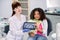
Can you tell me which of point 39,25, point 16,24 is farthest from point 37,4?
point 39,25

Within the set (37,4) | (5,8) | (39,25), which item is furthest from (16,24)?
(5,8)

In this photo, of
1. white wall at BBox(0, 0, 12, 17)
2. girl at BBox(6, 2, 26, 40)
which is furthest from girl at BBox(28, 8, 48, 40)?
white wall at BBox(0, 0, 12, 17)

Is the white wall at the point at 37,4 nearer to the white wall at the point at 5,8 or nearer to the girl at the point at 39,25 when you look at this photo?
the white wall at the point at 5,8

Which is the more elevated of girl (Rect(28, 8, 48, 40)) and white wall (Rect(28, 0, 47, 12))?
white wall (Rect(28, 0, 47, 12))

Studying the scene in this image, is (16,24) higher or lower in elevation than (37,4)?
lower

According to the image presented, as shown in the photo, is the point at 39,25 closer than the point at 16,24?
Yes

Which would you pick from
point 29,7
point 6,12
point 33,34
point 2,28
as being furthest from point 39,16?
point 6,12

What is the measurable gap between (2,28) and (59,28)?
6.28 feet

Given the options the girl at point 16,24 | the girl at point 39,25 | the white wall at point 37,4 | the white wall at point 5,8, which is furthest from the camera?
the white wall at point 5,8

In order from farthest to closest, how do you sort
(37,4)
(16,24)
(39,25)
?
(37,4)
(16,24)
(39,25)

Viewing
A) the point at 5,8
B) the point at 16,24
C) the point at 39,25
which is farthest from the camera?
the point at 5,8

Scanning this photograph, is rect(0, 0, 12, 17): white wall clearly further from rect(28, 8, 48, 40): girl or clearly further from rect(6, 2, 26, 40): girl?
rect(28, 8, 48, 40): girl

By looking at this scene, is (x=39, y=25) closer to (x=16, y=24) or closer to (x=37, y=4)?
(x=16, y=24)

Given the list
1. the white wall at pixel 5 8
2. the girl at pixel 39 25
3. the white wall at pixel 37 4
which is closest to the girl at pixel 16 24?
the girl at pixel 39 25
